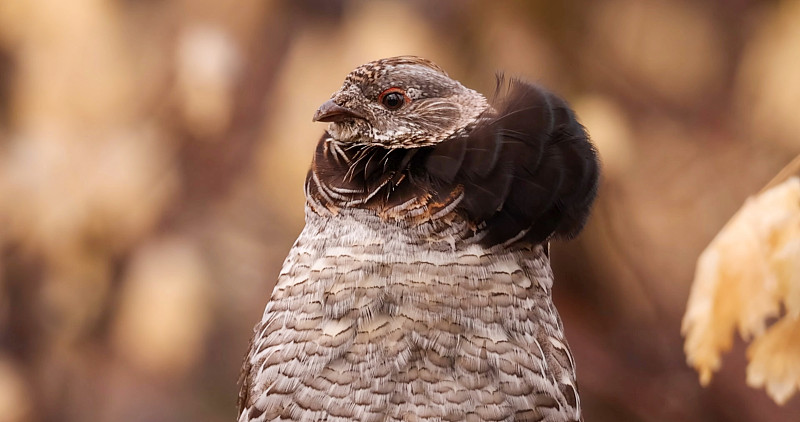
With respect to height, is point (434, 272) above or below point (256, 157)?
above

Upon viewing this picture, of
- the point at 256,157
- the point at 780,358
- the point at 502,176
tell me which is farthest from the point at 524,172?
the point at 256,157

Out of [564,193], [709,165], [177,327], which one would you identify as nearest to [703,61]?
[709,165]

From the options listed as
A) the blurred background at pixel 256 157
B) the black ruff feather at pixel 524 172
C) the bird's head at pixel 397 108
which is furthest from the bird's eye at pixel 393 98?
the blurred background at pixel 256 157

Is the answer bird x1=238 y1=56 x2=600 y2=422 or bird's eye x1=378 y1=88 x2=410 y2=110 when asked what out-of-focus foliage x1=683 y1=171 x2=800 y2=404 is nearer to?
bird x1=238 y1=56 x2=600 y2=422

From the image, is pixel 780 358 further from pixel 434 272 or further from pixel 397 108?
pixel 397 108

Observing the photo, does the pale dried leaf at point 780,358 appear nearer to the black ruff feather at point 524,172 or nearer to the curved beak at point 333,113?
the black ruff feather at point 524,172

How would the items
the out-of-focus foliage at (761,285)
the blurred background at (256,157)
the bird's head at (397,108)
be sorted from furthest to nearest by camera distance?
the blurred background at (256,157)
the bird's head at (397,108)
the out-of-focus foliage at (761,285)

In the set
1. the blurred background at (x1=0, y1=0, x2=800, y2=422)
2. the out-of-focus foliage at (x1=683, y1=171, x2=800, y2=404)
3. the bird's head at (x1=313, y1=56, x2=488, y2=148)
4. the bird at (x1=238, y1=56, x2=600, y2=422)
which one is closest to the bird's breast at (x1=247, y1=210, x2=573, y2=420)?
the bird at (x1=238, y1=56, x2=600, y2=422)
